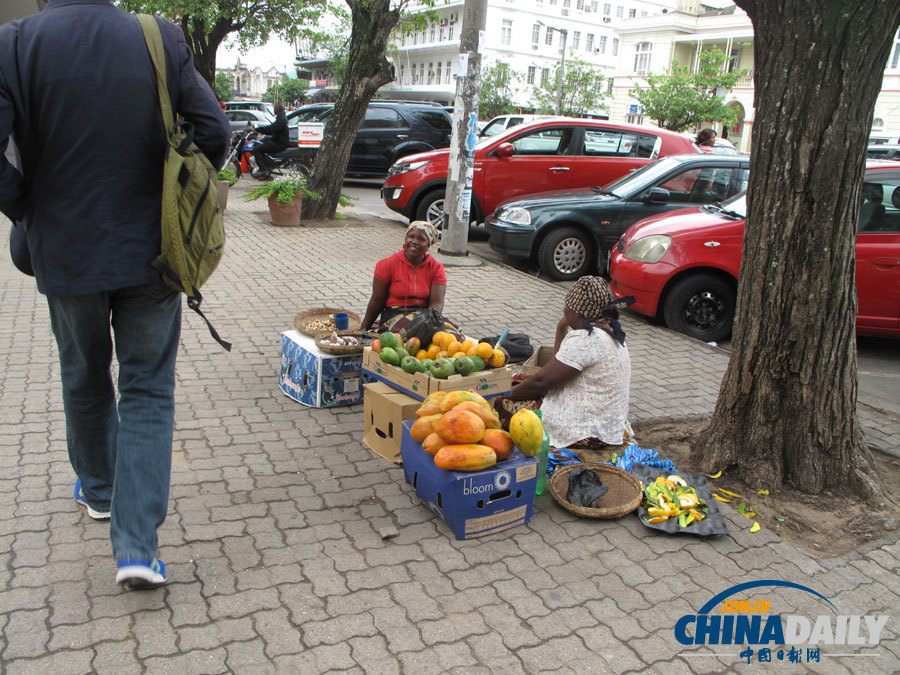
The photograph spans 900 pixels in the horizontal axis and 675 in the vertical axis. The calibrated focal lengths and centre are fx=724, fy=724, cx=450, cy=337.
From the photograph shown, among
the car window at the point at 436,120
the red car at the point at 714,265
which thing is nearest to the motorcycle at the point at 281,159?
the car window at the point at 436,120

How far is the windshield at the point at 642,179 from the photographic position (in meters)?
8.85

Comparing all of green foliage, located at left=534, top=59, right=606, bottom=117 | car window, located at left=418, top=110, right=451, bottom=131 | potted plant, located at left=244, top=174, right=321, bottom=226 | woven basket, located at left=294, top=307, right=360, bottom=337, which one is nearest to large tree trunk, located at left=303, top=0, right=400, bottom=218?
potted plant, located at left=244, top=174, right=321, bottom=226

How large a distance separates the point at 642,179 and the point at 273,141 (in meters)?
9.75

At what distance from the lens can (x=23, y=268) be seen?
8.77 feet

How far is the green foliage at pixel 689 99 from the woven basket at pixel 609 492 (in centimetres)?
3845

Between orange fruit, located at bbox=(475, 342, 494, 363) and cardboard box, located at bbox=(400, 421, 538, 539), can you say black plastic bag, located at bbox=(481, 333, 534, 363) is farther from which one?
cardboard box, located at bbox=(400, 421, 538, 539)

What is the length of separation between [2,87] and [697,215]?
6537mm

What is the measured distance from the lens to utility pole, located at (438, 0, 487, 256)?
8.99 meters

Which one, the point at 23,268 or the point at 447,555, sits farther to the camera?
the point at 447,555

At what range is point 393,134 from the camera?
647 inches

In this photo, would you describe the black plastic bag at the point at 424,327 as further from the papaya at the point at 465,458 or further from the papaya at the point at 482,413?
the papaya at the point at 465,458

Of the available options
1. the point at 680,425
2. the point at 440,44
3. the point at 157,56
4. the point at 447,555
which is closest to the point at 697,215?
the point at 680,425

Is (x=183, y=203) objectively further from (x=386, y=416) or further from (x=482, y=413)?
(x=386, y=416)

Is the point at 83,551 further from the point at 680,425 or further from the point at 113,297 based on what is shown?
the point at 680,425
